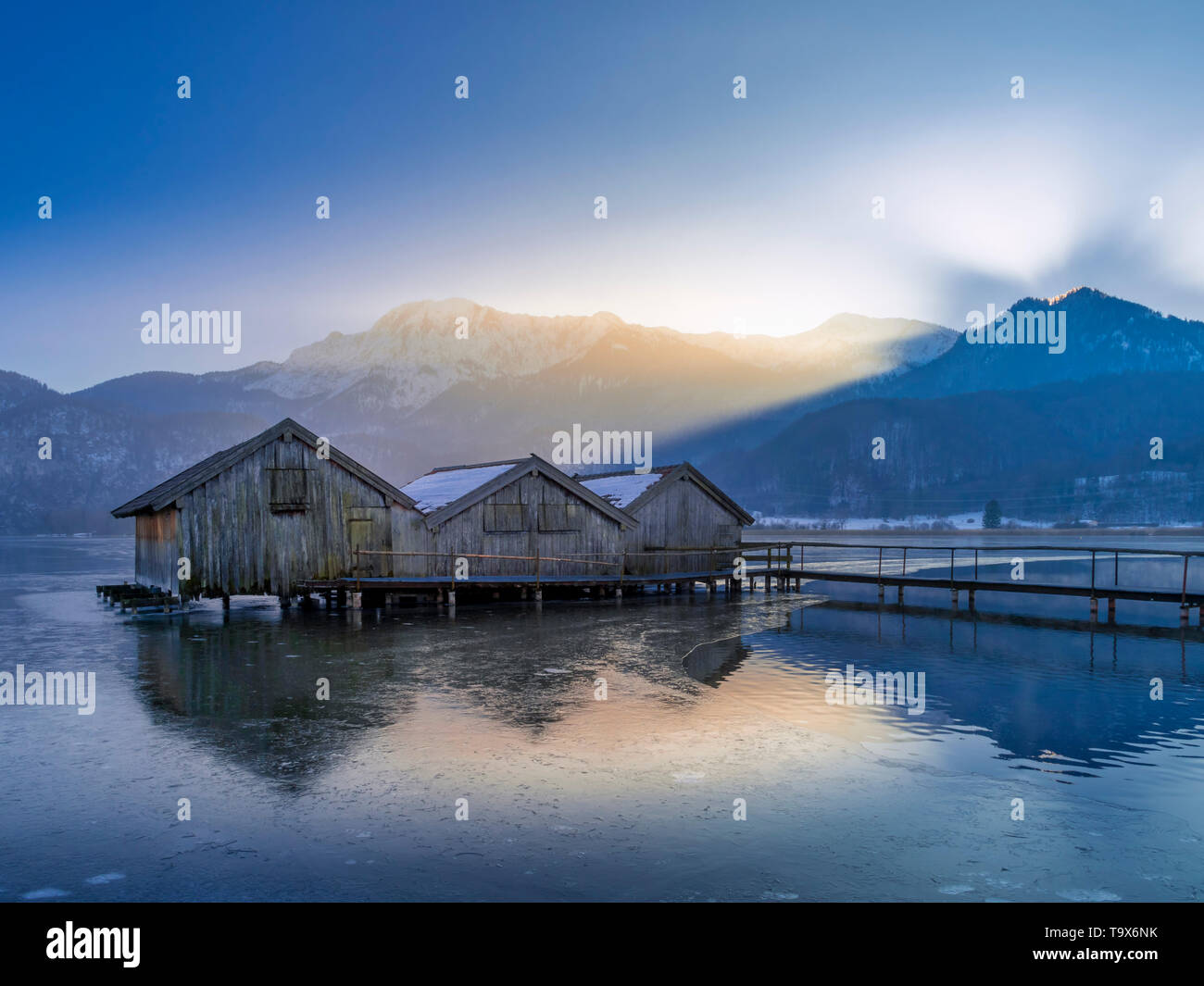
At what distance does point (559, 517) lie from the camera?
135ft

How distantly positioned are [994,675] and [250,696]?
1764cm

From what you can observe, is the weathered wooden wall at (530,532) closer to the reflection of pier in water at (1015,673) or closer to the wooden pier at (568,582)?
the wooden pier at (568,582)

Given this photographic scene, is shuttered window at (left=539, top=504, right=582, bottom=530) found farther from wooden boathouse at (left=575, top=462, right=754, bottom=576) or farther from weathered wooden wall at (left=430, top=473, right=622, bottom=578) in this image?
wooden boathouse at (left=575, top=462, right=754, bottom=576)

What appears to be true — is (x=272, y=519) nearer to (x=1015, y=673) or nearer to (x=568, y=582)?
(x=568, y=582)

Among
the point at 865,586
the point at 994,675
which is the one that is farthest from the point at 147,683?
the point at 865,586

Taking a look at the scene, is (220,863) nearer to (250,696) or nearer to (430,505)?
(250,696)

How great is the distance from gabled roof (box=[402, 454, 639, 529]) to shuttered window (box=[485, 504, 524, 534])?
0.79 metres

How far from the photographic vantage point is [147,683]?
18.4 m

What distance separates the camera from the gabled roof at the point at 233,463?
1267 inches

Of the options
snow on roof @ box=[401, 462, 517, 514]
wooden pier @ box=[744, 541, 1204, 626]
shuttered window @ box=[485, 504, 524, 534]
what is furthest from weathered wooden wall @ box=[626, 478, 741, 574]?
snow on roof @ box=[401, 462, 517, 514]

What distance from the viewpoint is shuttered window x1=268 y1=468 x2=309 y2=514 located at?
34.4 meters

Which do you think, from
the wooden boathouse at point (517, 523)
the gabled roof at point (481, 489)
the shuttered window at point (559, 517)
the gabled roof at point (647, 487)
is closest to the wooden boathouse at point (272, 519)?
the gabled roof at point (481, 489)

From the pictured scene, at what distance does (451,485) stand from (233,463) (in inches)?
439

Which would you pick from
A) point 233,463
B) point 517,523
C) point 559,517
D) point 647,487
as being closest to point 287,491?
point 233,463
